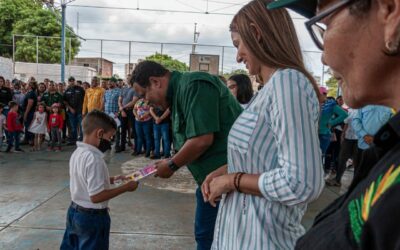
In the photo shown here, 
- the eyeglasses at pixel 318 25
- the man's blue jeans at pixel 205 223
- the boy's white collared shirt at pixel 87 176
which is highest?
the eyeglasses at pixel 318 25

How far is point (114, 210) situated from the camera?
505 cm

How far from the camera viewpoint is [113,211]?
5016 millimetres

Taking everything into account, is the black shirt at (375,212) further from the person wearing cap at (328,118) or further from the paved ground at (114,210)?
the person wearing cap at (328,118)

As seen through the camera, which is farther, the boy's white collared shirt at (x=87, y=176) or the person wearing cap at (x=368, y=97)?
the boy's white collared shirt at (x=87, y=176)

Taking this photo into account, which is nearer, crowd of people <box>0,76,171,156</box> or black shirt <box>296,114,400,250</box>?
black shirt <box>296,114,400,250</box>

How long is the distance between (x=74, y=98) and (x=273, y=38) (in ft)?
32.7

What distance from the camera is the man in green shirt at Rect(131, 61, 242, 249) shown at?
236 cm

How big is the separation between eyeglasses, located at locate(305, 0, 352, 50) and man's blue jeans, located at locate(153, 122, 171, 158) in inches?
304

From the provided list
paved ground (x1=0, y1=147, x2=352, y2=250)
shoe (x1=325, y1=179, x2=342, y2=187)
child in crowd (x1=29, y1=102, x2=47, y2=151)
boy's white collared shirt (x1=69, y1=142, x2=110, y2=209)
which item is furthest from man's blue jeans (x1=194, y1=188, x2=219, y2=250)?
child in crowd (x1=29, y1=102, x2=47, y2=151)

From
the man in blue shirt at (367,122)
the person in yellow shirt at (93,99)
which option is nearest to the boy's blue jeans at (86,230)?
the man in blue shirt at (367,122)

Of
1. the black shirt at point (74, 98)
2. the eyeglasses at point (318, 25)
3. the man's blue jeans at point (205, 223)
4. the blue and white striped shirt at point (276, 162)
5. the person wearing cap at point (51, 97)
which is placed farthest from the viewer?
the black shirt at point (74, 98)

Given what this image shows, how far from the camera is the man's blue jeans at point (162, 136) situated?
876 cm

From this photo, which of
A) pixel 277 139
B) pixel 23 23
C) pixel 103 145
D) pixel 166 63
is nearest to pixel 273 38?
pixel 277 139

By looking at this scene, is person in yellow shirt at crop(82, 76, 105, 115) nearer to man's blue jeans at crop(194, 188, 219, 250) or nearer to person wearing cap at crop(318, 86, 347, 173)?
person wearing cap at crop(318, 86, 347, 173)
